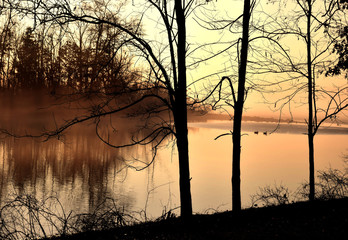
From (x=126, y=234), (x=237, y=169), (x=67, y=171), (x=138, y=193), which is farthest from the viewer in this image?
(x=67, y=171)

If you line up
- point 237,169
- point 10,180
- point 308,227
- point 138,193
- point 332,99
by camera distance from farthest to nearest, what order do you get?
point 10,180 < point 138,193 < point 332,99 < point 237,169 < point 308,227

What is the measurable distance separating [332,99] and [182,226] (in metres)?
7.90

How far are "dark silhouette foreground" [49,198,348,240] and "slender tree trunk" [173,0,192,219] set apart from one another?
624mm

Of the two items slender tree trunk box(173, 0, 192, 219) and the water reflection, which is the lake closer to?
the water reflection

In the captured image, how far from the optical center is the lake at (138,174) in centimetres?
2227

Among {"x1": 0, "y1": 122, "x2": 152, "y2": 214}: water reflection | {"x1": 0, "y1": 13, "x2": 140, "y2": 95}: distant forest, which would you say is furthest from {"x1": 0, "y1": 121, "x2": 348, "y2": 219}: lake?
{"x1": 0, "y1": 13, "x2": 140, "y2": 95}: distant forest

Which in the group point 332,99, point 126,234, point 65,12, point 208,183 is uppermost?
point 65,12

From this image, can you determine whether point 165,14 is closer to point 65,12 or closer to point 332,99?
point 65,12

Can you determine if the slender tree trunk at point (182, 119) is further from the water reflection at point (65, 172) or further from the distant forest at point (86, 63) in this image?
the water reflection at point (65, 172)

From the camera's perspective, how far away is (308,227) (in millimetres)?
8016

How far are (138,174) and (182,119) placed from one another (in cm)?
2131

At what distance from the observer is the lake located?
73.0ft

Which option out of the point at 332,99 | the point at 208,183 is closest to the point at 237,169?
the point at 332,99

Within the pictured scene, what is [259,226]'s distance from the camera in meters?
8.57
